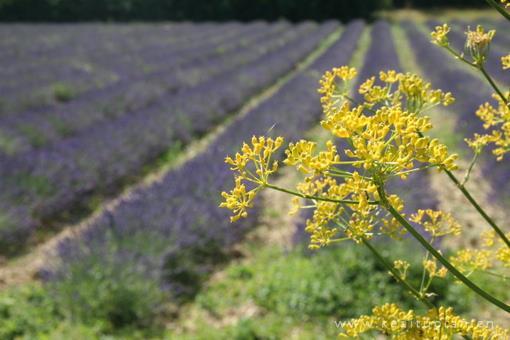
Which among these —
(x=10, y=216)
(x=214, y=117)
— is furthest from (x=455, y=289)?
(x=214, y=117)

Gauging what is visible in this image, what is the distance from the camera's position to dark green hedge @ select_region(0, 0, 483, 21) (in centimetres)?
2736

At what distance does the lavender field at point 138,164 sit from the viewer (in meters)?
3.29

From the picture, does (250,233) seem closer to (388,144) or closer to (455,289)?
(455,289)

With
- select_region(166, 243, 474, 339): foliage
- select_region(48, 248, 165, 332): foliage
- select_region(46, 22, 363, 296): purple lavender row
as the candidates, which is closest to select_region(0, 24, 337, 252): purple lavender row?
select_region(46, 22, 363, 296): purple lavender row

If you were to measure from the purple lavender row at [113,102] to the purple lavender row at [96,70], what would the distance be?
2.18ft

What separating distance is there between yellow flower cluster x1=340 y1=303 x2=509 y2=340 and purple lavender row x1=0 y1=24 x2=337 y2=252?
364 centimetres

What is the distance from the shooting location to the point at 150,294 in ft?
10.0

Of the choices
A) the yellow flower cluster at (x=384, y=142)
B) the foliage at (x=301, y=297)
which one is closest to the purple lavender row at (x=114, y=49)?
the foliage at (x=301, y=297)

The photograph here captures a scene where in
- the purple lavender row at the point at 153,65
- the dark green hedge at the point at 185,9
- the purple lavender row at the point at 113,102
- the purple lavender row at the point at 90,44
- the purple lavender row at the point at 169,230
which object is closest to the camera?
the purple lavender row at the point at 169,230

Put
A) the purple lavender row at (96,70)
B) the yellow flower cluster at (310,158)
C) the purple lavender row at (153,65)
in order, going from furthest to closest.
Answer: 1. the purple lavender row at (153,65)
2. the purple lavender row at (96,70)
3. the yellow flower cluster at (310,158)

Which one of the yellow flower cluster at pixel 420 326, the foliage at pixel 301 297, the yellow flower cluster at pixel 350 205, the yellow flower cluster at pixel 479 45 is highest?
the yellow flower cluster at pixel 479 45

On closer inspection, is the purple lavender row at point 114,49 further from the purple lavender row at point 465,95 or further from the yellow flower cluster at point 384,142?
the yellow flower cluster at point 384,142

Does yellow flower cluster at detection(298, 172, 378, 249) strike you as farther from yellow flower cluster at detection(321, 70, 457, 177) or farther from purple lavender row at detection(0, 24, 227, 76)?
purple lavender row at detection(0, 24, 227, 76)

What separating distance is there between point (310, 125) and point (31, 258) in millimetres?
4330
